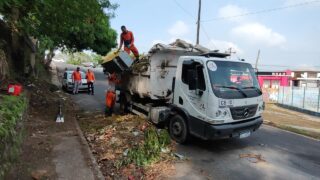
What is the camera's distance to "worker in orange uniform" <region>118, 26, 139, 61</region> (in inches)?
444

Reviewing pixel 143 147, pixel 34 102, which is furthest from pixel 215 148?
pixel 34 102

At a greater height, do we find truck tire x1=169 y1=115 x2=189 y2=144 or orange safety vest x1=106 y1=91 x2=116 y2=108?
orange safety vest x1=106 y1=91 x2=116 y2=108

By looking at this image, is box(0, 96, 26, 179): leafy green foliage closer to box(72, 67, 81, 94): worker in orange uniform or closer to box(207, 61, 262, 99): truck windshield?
box(207, 61, 262, 99): truck windshield

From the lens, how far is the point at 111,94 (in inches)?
468

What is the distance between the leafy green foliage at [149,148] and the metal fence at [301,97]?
17895mm

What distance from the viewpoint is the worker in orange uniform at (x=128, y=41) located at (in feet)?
37.0

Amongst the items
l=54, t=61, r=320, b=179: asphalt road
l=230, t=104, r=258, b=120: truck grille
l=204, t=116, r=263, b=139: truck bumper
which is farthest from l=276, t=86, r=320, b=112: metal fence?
l=204, t=116, r=263, b=139: truck bumper

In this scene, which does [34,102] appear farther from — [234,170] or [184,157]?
[234,170]

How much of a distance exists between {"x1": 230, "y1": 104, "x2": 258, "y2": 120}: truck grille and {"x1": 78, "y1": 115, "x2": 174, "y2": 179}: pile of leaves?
1.70 metres

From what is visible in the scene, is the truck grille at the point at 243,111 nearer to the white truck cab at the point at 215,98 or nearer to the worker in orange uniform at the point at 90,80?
the white truck cab at the point at 215,98

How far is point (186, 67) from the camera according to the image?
8.31 m

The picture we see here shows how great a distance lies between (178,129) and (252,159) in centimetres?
197

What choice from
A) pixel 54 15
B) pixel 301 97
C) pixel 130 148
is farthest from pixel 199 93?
pixel 301 97

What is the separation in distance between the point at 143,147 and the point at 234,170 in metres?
2.10
